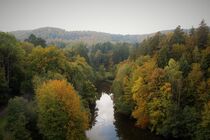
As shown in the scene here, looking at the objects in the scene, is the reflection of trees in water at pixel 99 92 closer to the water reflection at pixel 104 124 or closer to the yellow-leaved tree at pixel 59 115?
the water reflection at pixel 104 124

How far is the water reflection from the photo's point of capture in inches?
1875

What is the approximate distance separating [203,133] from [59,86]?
70.5 feet

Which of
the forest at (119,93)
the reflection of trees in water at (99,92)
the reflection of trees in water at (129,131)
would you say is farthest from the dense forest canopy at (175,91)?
the reflection of trees in water at (99,92)

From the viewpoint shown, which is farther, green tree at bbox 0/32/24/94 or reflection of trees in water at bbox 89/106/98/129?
reflection of trees in water at bbox 89/106/98/129

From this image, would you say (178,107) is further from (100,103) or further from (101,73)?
(101,73)

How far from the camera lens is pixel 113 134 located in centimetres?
4894

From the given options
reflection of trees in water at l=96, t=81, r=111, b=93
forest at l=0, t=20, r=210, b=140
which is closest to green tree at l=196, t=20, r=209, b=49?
forest at l=0, t=20, r=210, b=140

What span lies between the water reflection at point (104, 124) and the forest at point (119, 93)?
4.07 m

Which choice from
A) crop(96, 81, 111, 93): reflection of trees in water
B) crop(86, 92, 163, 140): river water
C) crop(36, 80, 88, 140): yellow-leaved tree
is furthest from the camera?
crop(96, 81, 111, 93): reflection of trees in water

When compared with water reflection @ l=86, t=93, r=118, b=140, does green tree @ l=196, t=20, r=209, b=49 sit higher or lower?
higher

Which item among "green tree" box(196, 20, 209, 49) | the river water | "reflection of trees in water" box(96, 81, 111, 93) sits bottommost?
"reflection of trees in water" box(96, 81, 111, 93)

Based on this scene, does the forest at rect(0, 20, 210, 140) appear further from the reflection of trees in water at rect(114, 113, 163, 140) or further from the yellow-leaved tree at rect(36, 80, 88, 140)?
the reflection of trees in water at rect(114, 113, 163, 140)

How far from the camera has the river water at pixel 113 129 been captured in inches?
1860

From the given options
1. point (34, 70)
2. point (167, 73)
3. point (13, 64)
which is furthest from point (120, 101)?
point (13, 64)
